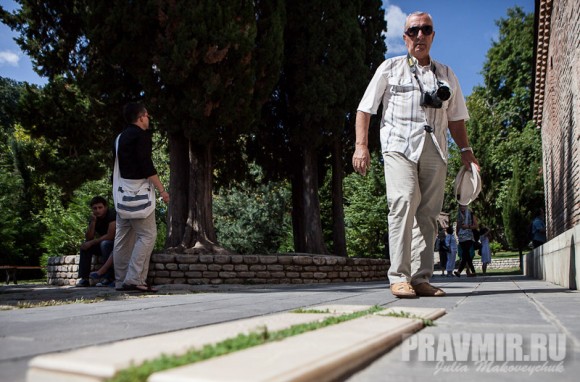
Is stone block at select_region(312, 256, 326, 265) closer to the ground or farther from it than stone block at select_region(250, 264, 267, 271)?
farther from it

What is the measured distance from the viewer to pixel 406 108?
14.0ft

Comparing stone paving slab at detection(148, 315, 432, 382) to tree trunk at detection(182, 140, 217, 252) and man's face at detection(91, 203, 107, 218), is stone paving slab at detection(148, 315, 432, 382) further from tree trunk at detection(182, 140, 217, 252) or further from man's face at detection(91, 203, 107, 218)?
tree trunk at detection(182, 140, 217, 252)

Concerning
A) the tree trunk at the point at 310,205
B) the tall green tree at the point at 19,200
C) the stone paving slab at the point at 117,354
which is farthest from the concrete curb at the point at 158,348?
the tall green tree at the point at 19,200

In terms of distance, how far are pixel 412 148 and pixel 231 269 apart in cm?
604

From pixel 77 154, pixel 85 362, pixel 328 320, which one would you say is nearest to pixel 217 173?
pixel 77 154

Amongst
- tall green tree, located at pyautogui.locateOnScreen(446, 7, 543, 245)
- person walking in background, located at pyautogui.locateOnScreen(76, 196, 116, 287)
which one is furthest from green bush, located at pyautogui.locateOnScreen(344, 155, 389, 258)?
person walking in background, located at pyautogui.locateOnScreen(76, 196, 116, 287)

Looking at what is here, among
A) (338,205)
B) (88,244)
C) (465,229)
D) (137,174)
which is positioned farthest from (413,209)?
(338,205)

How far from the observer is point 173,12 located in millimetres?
9445

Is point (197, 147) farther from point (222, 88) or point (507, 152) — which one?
point (507, 152)

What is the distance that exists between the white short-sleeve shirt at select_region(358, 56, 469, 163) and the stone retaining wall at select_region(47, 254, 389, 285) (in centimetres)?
579

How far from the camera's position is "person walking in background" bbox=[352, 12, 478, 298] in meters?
4.12

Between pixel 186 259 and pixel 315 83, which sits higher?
pixel 315 83

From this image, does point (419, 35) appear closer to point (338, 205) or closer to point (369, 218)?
point (338, 205)

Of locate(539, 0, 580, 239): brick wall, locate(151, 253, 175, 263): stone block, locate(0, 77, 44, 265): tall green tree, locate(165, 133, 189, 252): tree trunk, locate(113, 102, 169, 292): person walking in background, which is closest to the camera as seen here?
locate(113, 102, 169, 292): person walking in background
